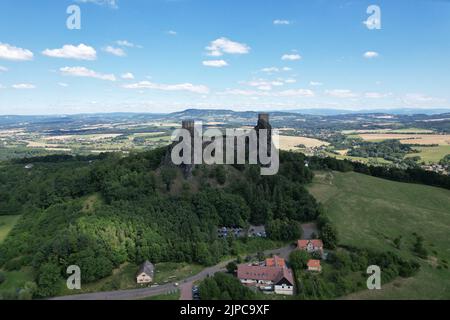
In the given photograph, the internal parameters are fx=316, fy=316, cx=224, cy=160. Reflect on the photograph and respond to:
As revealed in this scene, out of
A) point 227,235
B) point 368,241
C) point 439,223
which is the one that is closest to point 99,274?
point 227,235

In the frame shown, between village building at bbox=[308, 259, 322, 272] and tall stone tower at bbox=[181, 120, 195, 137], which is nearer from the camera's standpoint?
village building at bbox=[308, 259, 322, 272]

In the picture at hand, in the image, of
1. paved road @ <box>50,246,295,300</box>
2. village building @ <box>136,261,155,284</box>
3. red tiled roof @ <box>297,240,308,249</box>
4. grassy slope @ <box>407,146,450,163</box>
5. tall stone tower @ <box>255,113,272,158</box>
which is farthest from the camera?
grassy slope @ <box>407,146,450,163</box>

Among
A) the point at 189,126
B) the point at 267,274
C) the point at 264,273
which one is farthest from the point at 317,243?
the point at 189,126

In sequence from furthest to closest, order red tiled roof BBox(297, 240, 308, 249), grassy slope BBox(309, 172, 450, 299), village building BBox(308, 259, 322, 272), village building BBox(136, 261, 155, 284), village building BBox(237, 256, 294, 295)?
red tiled roof BBox(297, 240, 308, 249) → village building BBox(308, 259, 322, 272) → village building BBox(136, 261, 155, 284) → grassy slope BBox(309, 172, 450, 299) → village building BBox(237, 256, 294, 295)

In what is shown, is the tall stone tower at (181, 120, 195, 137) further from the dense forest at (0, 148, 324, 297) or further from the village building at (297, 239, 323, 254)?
the village building at (297, 239, 323, 254)

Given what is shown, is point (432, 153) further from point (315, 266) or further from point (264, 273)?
point (264, 273)

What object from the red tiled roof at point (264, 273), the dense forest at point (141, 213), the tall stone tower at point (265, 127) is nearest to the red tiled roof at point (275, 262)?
the red tiled roof at point (264, 273)

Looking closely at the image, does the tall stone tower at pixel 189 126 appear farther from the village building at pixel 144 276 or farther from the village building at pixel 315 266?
the village building at pixel 315 266

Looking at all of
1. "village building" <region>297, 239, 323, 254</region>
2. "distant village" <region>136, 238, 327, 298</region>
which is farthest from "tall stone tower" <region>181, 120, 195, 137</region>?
"village building" <region>297, 239, 323, 254</region>
